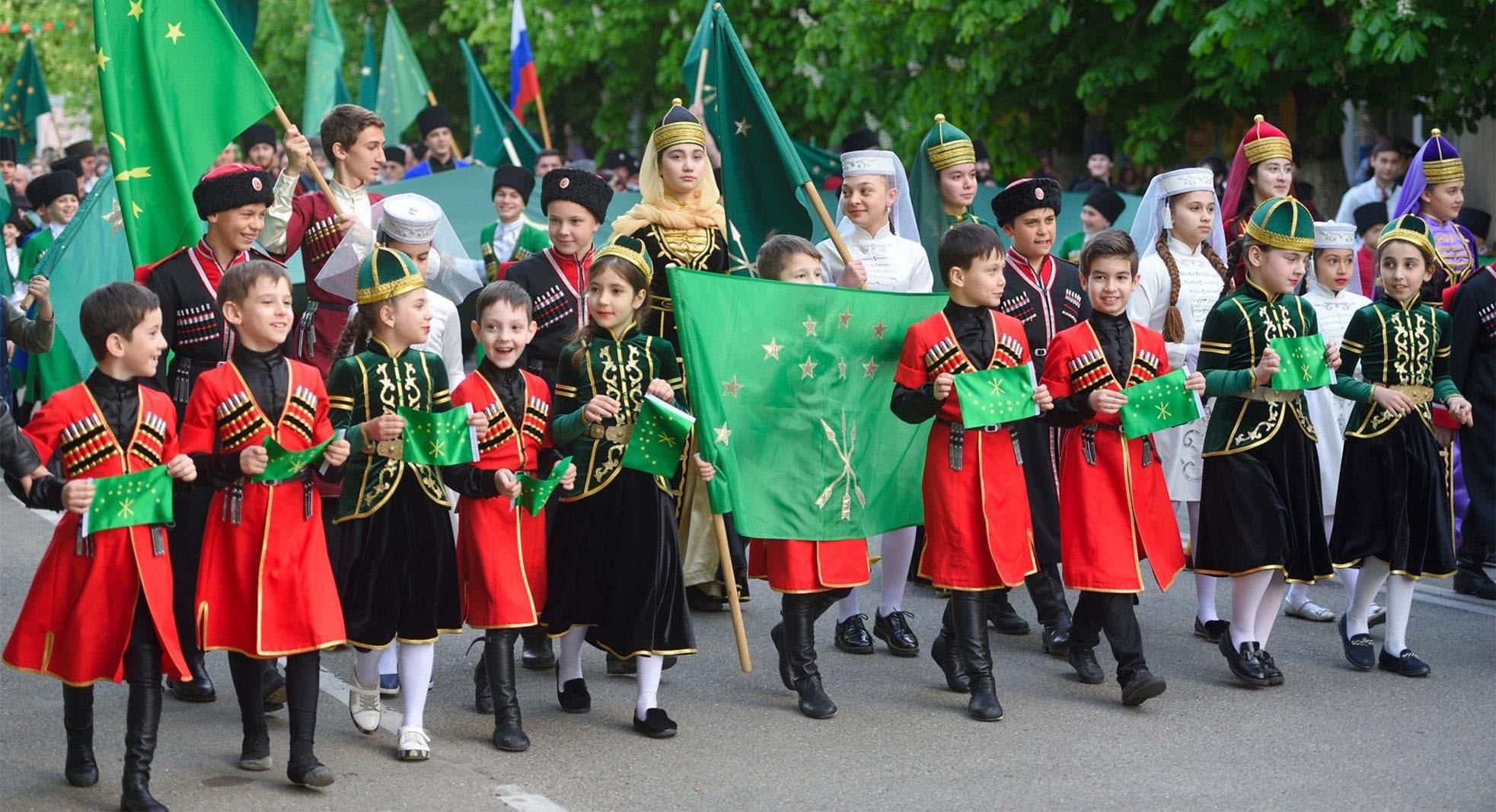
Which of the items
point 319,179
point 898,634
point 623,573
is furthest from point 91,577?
point 898,634

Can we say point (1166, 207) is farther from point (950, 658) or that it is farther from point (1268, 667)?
point (950, 658)

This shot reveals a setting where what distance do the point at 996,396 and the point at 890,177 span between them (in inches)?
78.9

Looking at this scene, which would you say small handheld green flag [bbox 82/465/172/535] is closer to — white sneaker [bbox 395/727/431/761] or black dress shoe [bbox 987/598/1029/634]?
white sneaker [bbox 395/727/431/761]

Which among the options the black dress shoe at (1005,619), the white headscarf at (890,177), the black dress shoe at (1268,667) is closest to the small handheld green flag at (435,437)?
the white headscarf at (890,177)

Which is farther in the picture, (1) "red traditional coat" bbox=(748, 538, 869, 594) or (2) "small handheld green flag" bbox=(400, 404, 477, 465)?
(1) "red traditional coat" bbox=(748, 538, 869, 594)

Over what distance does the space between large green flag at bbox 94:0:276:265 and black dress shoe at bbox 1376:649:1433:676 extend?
194 inches

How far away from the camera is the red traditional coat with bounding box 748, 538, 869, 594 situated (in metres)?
6.86

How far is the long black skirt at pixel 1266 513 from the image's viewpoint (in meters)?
7.14

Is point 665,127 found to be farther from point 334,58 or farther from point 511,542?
point 334,58

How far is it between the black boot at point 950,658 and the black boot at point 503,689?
5.66ft

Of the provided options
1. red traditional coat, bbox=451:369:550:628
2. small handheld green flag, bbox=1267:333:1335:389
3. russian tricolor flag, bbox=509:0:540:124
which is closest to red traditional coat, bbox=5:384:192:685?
red traditional coat, bbox=451:369:550:628

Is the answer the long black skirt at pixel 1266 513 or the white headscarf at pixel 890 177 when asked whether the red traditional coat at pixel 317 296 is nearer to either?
the white headscarf at pixel 890 177

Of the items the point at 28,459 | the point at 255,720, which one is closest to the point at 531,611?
the point at 255,720

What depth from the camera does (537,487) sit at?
6.28 meters
